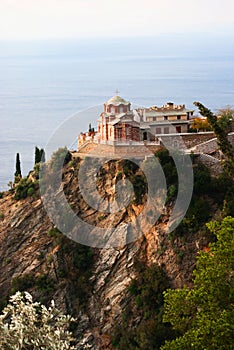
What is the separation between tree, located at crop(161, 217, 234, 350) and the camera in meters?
14.6

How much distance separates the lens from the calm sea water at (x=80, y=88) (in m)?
78.7

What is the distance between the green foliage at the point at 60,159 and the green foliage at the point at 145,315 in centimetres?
526

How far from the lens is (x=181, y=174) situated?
27609 mm

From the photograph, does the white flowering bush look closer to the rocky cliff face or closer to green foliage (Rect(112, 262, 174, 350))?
green foliage (Rect(112, 262, 174, 350))

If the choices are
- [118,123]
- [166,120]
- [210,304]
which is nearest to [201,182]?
[118,123]

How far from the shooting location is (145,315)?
2606 cm

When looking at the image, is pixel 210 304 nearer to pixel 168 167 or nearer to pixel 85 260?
pixel 168 167

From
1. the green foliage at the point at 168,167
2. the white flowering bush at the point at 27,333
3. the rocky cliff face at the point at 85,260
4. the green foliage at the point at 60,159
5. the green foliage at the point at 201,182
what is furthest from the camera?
the green foliage at the point at 60,159

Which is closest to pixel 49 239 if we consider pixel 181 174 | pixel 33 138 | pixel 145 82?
pixel 181 174

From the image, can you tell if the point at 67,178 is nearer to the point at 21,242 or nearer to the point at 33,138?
the point at 21,242

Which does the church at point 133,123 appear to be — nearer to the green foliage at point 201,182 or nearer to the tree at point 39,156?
the tree at point 39,156

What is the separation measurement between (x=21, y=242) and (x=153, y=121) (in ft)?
22.1

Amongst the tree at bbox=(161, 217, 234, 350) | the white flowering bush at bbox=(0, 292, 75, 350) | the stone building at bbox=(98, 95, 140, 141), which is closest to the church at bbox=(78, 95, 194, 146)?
the stone building at bbox=(98, 95, 140, 141)

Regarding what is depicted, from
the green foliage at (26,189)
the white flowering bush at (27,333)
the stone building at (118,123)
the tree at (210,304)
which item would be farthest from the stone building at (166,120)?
the white flowering bush at (27,333)
